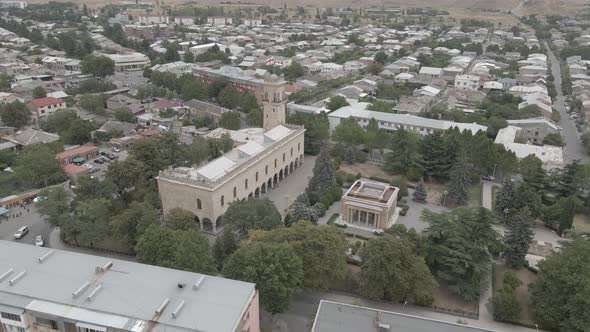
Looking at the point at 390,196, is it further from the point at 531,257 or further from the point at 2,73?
the point at 2,73

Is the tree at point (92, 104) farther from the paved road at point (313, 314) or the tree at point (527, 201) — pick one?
the tree at point (527, 201)

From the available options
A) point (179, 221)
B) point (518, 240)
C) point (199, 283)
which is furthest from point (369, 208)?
point (199, 283)

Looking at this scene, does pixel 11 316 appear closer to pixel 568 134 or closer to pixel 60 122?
pixel 60 122

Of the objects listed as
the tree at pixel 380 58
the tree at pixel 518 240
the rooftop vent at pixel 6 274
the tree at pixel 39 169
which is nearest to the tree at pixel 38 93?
the tree at pixel 39 169

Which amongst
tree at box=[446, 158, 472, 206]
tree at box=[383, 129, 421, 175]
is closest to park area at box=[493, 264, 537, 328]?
tree at box=[446, 158, 472, 206]

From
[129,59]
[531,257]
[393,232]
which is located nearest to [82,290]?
[393,232]

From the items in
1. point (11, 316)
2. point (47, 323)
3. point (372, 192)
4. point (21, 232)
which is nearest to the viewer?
point (47, 323)
